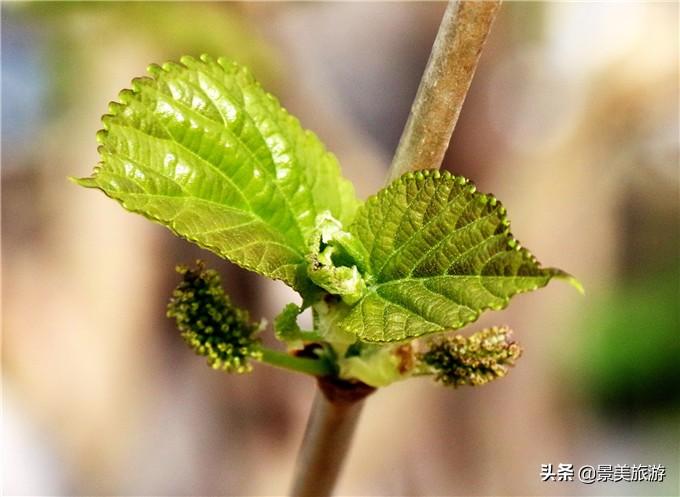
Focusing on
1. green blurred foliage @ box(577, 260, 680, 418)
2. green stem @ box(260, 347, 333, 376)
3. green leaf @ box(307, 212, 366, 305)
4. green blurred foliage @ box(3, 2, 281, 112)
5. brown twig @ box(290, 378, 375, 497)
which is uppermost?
green blurred foliage @ box(3, 2, 281, 112)

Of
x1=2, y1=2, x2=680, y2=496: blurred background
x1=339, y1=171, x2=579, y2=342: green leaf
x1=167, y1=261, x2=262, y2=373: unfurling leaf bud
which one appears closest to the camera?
x1=339, y1=171, x2=579, y2=342: green leaf

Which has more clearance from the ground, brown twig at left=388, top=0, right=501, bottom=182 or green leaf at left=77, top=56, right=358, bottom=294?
brown twig at left=388, top=0, right=501, bottom=182

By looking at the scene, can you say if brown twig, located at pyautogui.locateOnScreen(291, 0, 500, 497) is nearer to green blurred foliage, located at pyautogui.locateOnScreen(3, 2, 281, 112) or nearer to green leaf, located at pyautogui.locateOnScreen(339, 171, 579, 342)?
green leaf, located at pyautogui.locateOnScreen(339, 171, 579, 342)

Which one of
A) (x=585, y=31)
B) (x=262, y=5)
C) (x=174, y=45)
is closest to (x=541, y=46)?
(x=585, y=31)

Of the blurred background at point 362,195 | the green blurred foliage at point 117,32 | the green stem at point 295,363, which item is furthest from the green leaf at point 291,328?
the green blurred foliage at point 117,32

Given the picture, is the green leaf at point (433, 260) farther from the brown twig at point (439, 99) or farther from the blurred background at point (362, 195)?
the blurred background at point (362, 195)

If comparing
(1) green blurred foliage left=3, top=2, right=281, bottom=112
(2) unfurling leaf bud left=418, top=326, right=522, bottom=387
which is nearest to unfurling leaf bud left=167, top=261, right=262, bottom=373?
(2) unfurling leaf bud left=418, top=326, right=522, bottom=387
